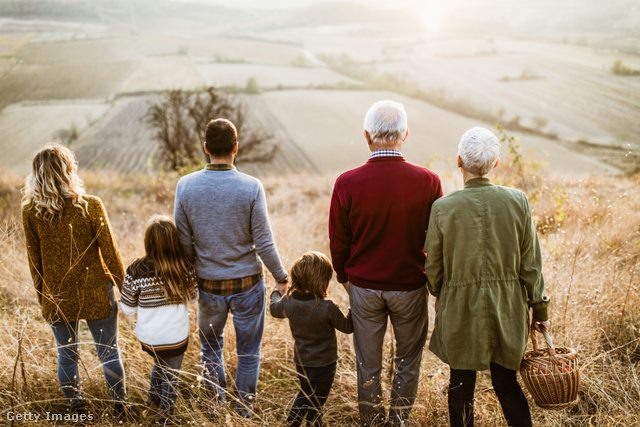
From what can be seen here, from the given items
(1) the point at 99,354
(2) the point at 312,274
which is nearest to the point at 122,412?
(1) the point at 99,354

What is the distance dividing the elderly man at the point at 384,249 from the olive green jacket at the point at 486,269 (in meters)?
0.15

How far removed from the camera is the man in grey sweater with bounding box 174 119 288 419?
2.30 meters

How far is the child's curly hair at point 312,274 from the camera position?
2133 mm

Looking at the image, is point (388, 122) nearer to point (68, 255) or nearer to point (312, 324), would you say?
point (312, 324)

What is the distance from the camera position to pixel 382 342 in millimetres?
2236

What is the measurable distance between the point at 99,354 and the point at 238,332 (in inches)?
33.9

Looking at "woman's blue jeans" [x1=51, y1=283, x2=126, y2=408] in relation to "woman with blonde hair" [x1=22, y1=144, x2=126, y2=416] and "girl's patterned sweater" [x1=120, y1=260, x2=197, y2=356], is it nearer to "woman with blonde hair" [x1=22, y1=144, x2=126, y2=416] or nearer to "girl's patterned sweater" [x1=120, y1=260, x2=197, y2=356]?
"woman with blonde hair" [x1=22, y1=144, x2=126, y2=416]

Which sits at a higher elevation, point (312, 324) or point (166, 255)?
point (166, 255)

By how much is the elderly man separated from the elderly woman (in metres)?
0.14

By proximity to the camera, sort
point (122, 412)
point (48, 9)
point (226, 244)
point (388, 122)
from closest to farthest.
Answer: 1. point (388, 122)
2. point (226, 244)
3. point (122, 412)
4. point (48, 9)

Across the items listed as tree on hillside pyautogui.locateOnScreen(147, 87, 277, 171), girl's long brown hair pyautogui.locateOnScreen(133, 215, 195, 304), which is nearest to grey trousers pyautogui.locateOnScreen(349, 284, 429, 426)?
girl's long brown hair pyautogui.locateOnScreen(133, 215, 195, 304)

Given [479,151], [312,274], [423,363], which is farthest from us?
[423,363]

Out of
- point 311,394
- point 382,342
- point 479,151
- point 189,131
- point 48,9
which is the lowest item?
point 311,394

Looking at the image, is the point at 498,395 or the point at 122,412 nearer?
the point at 498,395
